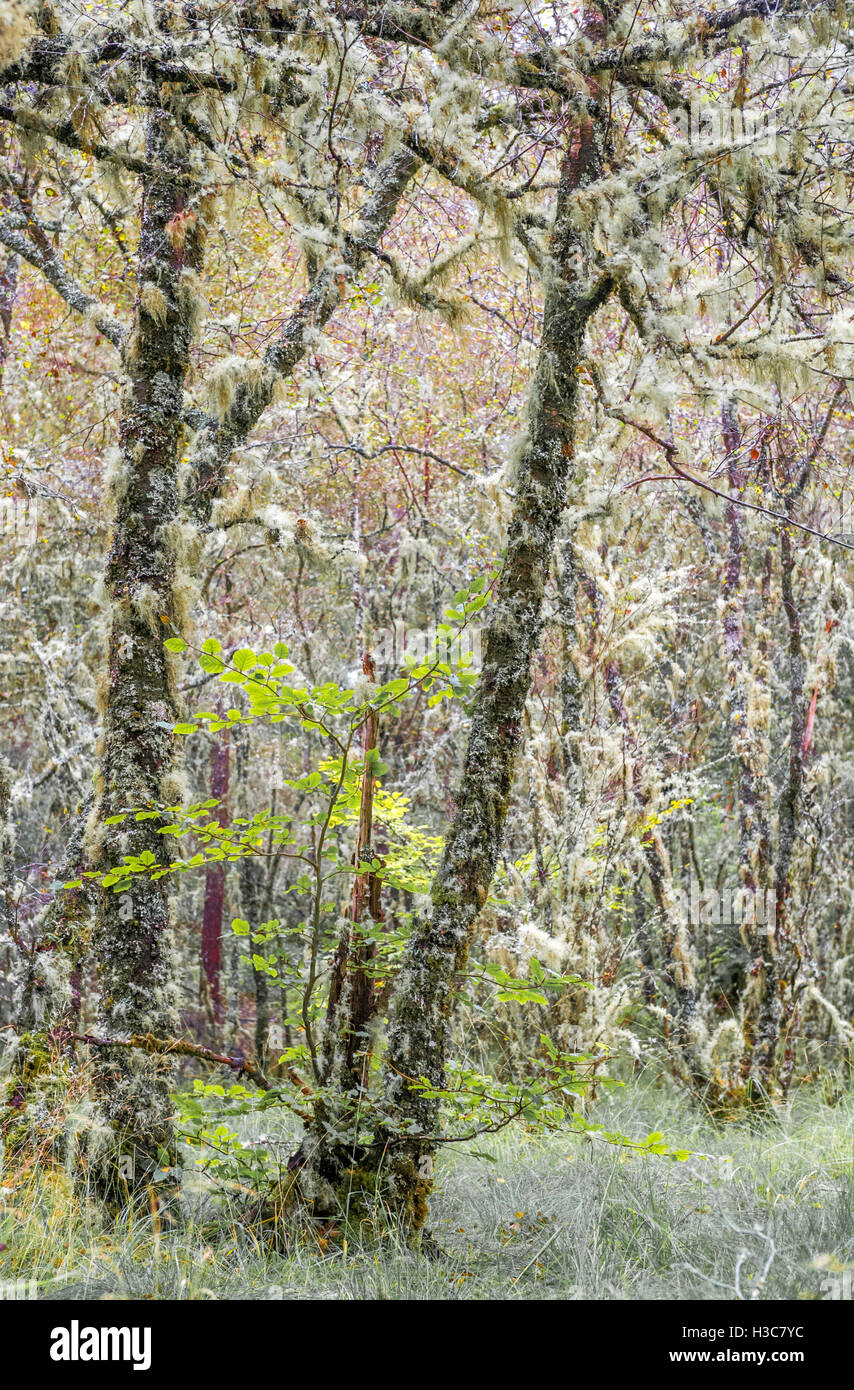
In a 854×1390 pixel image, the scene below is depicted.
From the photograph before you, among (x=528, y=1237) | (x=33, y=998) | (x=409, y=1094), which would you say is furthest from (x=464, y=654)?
(x=33, y=998)

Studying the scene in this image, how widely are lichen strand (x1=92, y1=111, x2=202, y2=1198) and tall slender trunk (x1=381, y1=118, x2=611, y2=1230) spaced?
89 cm

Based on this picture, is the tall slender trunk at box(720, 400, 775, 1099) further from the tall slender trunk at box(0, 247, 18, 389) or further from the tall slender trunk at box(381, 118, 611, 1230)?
the tall slender trunk at box(0, 247, 18, 389)

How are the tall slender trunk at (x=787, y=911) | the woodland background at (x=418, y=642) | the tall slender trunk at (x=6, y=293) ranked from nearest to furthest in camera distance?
1. the woodland background at (x=418, y=642)
2. the tall slender trunk at (x=787, y=911)
3. the tall slender trunk at (x=6, y=293)

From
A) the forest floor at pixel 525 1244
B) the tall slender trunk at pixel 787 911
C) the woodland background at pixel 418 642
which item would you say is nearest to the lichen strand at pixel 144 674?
the woodland background at pixel 418 642

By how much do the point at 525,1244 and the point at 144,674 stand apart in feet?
7.76

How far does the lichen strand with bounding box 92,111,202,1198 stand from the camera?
3.10 metres

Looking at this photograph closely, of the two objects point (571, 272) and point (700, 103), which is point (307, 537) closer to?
point (571, 272)

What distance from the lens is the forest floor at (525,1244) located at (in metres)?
2.42

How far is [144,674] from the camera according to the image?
11.2 ft

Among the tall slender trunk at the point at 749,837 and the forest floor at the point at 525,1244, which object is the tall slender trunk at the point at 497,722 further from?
the tall slender trunk at the point at 749,837

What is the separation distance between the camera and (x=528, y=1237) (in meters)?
2.96

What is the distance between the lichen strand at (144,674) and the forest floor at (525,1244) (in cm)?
33

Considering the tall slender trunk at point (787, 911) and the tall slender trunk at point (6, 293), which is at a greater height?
the tall slender trunk at point (6, 293)

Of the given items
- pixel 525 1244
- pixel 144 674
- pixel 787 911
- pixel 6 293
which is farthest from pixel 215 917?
pixel 525 1244
